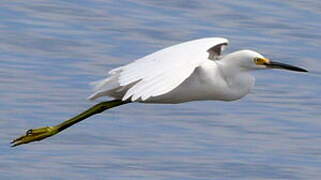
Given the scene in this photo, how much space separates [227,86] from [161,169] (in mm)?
3226

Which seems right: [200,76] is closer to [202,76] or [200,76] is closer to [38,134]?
[202,76]

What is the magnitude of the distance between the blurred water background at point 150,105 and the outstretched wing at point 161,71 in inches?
116

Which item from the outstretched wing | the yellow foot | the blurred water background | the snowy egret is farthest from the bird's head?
the blurred water background

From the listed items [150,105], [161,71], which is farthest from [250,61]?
[150,105]

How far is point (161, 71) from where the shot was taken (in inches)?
571

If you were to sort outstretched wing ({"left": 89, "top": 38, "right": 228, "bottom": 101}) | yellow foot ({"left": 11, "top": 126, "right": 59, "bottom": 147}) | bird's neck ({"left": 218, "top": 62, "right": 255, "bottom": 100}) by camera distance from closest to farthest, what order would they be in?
outstretched wing ({"left": 89, "top": 38, "right": 228, "bottom": 101})
bird's neck ({"left": 218, "top": 62, "right": 255, "bottom": 100})
yellow foot ({"left": 11, "top": 126, "right": 59, "bottom": 147})

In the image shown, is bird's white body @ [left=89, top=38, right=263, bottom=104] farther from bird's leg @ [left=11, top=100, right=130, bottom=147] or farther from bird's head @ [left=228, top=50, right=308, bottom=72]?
bird's leg @ [left=11, top=100, right=130, bottom=147]

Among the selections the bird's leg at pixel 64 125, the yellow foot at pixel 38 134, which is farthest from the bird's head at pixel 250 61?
the yellow foot at pixel 38 134

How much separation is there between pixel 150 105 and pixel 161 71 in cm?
799

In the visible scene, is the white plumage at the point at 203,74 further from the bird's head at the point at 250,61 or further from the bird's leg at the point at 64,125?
the bird's leg at the point at 64,125

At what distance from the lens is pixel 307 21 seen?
27031mm

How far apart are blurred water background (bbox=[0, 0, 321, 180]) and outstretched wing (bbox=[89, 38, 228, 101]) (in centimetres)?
294

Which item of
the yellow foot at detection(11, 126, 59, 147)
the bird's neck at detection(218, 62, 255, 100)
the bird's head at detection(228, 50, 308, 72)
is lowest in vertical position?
the yellow foot at detection(11, 126, 59, 147)

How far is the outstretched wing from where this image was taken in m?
14.0
